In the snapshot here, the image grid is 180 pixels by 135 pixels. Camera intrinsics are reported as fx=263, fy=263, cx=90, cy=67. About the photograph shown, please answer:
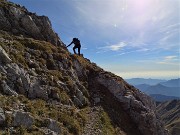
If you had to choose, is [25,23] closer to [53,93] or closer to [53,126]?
[53,93]

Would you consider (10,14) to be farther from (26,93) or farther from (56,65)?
(26,93)

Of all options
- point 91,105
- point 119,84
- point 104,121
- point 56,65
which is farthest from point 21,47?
point 119,84

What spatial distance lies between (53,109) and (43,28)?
22395 mm

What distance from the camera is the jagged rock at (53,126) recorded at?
21.6 meters

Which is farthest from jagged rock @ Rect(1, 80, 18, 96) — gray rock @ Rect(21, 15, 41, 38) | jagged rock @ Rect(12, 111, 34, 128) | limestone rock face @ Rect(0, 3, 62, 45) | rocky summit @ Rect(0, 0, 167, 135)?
gray rock @ Rect(21, 15, 41, 38)

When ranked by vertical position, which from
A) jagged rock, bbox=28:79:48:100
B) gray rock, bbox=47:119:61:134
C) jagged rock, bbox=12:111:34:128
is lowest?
gray rock, bbox=47:119:61:134

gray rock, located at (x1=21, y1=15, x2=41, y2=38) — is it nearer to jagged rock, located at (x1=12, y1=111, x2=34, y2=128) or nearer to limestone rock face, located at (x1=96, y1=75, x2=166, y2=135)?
limestone rock face, located at (x1=96, y1=75, x2=166, y2=135)

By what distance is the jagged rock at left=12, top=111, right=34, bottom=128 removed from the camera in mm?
19450

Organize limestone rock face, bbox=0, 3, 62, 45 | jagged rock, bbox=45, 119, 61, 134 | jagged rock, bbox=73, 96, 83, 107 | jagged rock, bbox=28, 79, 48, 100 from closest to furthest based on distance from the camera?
jagged rock, bbox=45, 119, 61, 134 < jagged rock, bbox=28, 79, 48, 100 < jagged rock, bbox=73, 96, 83, 107 < limestone rock face, bbox=0, 3, 62, 45

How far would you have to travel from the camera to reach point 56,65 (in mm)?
34125

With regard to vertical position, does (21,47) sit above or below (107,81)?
above

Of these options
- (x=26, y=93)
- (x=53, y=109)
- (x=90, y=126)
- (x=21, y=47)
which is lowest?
(x=90, y=126)

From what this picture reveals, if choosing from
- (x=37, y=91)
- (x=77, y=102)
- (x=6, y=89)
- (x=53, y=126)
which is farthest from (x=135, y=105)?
(x=6, y=89)

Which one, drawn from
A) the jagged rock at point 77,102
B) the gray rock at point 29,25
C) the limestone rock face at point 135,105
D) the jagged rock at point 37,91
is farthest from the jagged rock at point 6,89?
the gray rock at point 29,25
